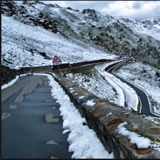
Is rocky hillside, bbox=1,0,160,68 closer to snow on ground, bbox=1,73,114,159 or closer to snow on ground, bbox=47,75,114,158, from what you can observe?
snow on ground, bbox=1,73,114,159

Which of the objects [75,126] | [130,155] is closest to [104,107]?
[75,126]

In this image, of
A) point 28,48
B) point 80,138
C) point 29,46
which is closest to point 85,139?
point 80,138

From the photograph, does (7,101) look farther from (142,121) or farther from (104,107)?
(142,121)

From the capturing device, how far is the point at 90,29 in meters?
132

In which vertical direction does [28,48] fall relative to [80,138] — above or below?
below

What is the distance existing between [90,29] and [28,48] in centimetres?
7994

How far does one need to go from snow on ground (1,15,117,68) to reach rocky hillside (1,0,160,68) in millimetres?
11793

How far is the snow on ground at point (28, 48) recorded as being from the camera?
43.5m

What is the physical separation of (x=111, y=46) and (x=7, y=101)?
381ft

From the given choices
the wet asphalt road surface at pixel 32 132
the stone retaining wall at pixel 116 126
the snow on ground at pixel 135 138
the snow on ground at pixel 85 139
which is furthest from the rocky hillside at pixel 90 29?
the snow on ground at pixel 135 138

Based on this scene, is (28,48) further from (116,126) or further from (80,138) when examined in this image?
(116,126)

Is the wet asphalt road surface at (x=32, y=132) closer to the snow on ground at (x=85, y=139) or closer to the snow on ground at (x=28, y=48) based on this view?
the snow on ground at (x=85, y=139)

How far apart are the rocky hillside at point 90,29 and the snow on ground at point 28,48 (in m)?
11.8

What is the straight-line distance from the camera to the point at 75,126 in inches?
292
